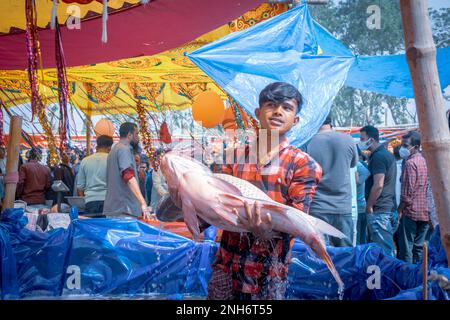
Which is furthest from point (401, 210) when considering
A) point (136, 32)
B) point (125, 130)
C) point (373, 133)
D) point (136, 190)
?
point (136, 32)

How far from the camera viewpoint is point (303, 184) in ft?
7.54

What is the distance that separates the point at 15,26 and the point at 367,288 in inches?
147

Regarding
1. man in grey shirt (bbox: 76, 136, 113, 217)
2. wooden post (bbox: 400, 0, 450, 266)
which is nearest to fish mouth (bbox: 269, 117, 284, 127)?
wooden post (bbox: 400, 0, 450, 266)

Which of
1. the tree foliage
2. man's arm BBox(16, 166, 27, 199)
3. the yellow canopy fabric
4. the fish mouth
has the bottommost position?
the fish mouth

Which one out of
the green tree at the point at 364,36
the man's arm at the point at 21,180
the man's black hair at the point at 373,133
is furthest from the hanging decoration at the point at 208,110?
the green tree at the point at 364,36

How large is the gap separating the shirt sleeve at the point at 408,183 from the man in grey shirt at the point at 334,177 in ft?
5.35

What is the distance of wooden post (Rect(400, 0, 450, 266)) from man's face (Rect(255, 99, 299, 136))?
0.76 metres

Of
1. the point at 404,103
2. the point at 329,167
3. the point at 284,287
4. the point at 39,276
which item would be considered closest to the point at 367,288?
the point at 329,167

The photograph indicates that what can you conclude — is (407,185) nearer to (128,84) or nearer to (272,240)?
(272,240)

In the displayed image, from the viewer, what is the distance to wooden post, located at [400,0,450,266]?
64.5 inches

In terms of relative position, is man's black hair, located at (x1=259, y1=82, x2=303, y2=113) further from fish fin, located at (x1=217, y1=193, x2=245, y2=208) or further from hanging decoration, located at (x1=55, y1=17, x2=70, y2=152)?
hanging decoration, located at (x1=55, y1=17, x2=70, y2=152)

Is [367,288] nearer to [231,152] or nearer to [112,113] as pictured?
[231,152]

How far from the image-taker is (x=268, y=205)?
6.89 feet

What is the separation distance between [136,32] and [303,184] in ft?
11.5
